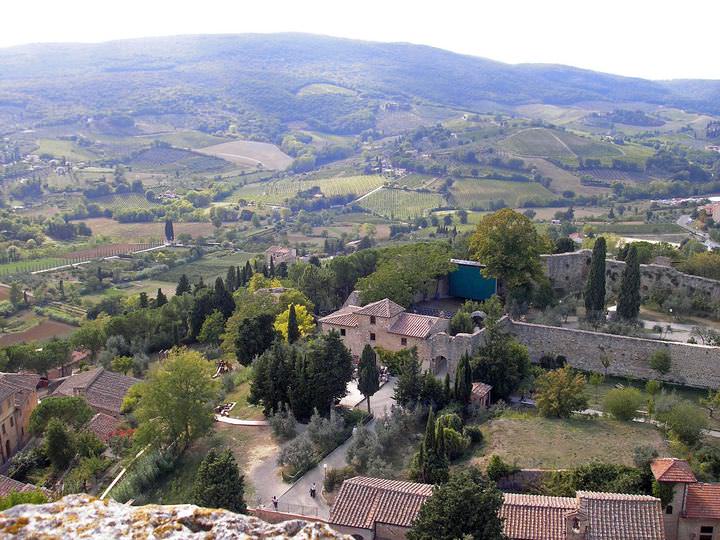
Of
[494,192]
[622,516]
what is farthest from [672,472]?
[494,192]

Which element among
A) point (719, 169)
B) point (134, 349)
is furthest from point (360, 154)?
point (134, 349)

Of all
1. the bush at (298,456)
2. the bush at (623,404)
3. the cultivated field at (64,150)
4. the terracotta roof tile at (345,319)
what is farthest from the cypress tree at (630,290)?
the cultivated field at (64,150)

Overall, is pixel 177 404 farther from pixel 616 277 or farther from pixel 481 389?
pixel 616 277

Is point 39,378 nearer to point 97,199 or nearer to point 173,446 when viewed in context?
point 173,446

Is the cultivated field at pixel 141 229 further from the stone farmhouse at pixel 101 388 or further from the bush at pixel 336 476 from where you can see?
the bush at pixel 336 476

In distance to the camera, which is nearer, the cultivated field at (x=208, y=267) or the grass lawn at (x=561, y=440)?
the grass lawn at (x=561, y=440)

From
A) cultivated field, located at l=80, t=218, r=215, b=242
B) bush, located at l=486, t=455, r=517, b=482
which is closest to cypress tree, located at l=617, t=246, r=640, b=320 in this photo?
bush, located at l=486, t=455, r=517, b=482
